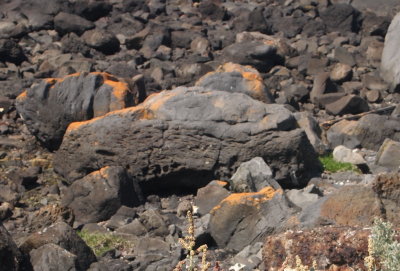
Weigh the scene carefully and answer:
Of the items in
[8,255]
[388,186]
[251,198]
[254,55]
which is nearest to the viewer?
[8,255]

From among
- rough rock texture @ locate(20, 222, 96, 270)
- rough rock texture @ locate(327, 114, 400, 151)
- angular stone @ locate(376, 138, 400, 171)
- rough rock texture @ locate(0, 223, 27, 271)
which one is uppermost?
rough rock texture @ locate(0, 223, 27, 271)

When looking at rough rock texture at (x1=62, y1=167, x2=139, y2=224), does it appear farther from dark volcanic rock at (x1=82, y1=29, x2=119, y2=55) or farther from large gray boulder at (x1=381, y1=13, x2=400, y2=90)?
dark volcanic rock at (x1=82, y1=29, x2=119, y2=55)

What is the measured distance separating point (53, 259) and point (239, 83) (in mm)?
8748

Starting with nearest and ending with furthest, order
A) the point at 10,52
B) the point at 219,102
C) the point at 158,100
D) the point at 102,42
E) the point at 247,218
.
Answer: the point at 247,218, the point at 219,102, the point at 158,100, the point at 10,52, the point at 102,42

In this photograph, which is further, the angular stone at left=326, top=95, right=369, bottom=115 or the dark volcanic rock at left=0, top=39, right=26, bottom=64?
the dark volcanic rock at left=0, top=39, right=26, bottom=64

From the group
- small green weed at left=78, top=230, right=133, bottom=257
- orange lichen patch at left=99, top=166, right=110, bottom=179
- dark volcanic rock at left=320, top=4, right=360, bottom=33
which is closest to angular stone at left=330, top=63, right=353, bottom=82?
dark volcanic rock at left=320, top=4, right=360, bottom=33

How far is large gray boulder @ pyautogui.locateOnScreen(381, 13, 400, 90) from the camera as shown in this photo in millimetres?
25625

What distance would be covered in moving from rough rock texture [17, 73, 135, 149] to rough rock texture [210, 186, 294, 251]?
603 centimetres

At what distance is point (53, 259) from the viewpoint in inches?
387

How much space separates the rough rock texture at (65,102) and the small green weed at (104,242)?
16.5ft

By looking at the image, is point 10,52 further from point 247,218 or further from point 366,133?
point 247,218

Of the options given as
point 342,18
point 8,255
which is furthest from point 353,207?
point 342,18

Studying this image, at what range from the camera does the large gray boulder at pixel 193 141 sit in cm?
1424

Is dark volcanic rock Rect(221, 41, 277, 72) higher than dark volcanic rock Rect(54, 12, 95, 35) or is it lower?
lower
